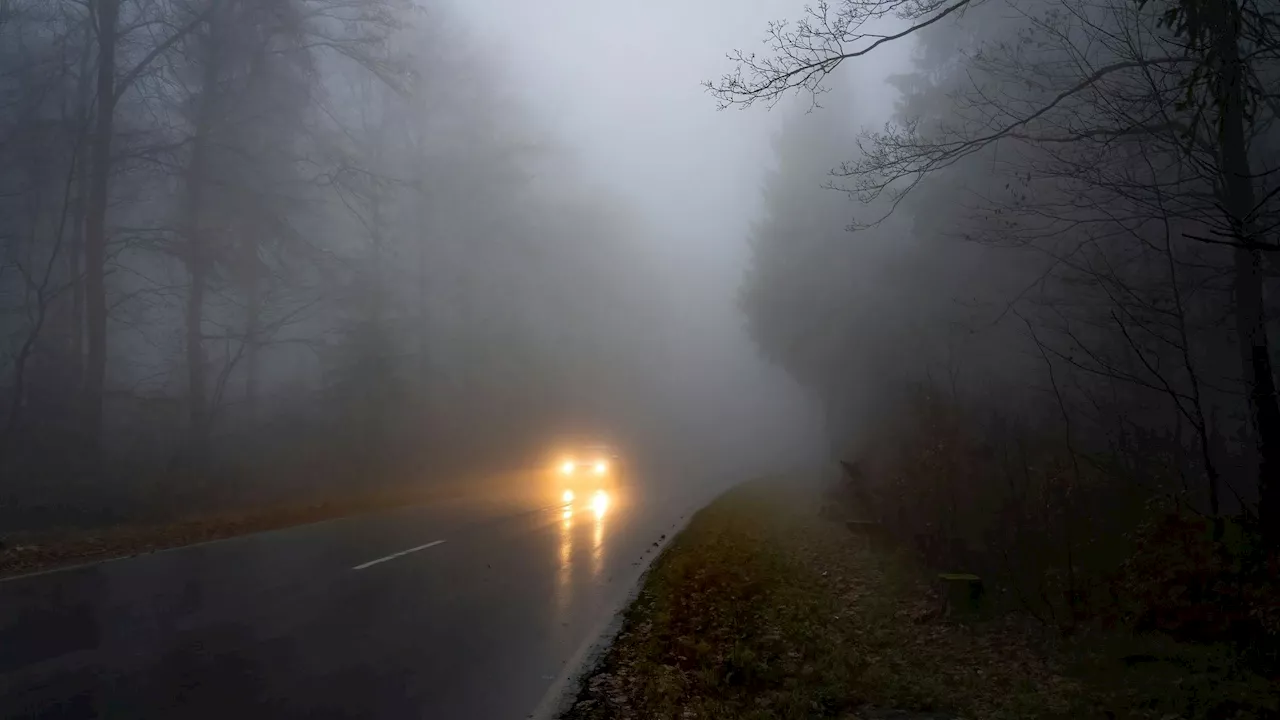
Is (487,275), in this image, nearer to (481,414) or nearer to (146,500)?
(481,414)

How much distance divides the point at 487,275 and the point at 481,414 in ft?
20.4

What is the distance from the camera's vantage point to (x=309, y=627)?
7.41 m

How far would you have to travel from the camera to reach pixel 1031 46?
13.3 m

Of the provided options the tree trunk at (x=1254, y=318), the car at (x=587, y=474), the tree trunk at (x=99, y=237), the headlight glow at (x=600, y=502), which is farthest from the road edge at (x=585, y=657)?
the tree trunk at (x=99, y=237)

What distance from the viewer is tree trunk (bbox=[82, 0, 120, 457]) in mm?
16812

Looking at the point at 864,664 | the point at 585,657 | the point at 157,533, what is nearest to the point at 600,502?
the point at 157,533

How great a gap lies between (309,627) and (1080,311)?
1284cm

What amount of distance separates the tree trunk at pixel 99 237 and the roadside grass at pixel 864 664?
14.0m

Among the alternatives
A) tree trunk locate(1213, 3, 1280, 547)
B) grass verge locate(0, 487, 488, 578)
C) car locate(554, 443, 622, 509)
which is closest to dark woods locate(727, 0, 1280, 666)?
tree trunk locate(1213, 3, 1280, 547)

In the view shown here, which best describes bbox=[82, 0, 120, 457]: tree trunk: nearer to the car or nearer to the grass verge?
the grass verge

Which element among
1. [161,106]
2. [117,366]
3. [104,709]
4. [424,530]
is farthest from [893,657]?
[117,366]

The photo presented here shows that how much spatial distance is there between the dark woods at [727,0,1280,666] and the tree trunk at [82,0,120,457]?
16.3 meters

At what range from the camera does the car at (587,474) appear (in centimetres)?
2340

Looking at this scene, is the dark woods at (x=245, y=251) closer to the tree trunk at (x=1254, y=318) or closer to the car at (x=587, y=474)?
the car at (x=587, y=474)
